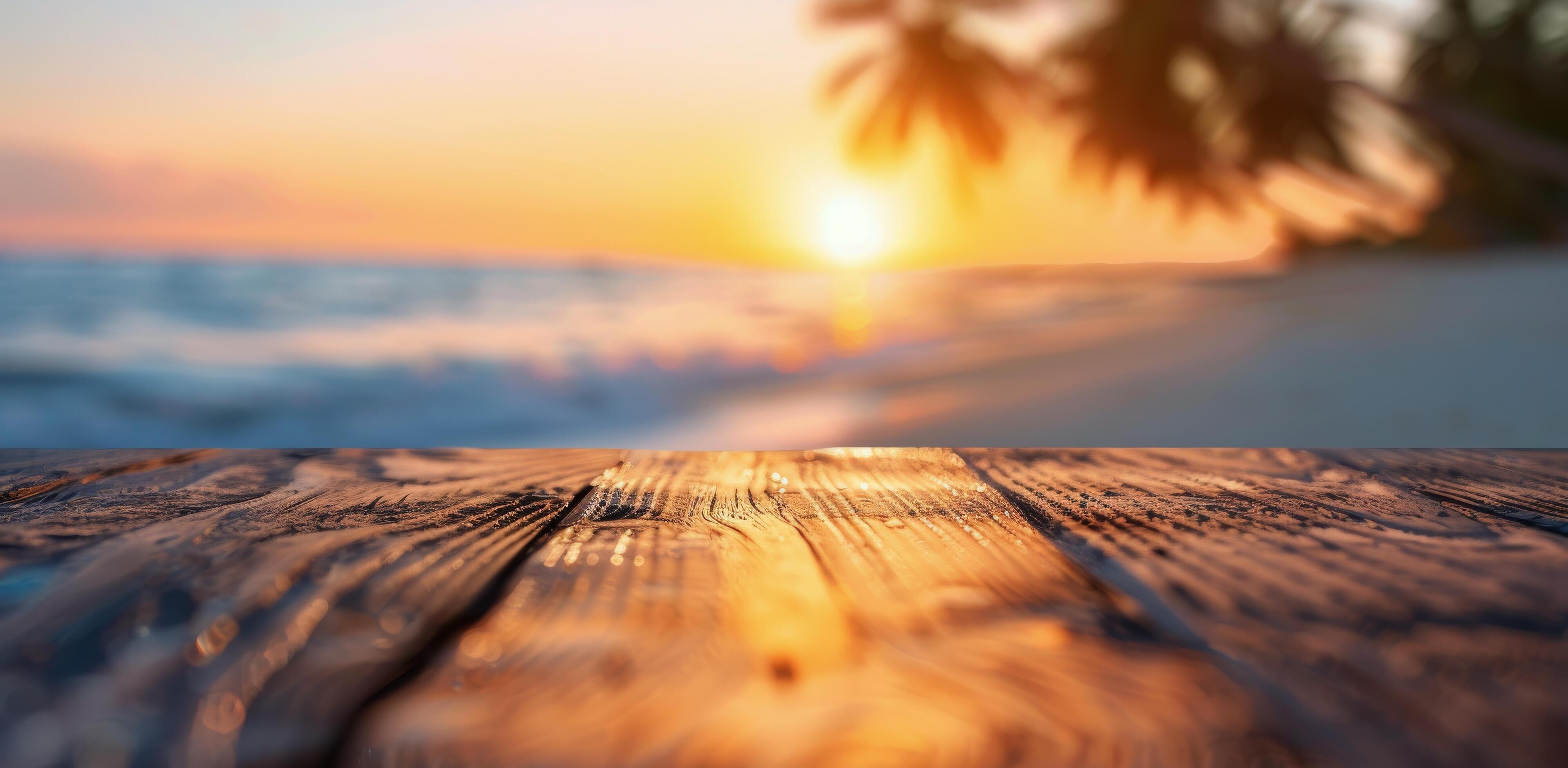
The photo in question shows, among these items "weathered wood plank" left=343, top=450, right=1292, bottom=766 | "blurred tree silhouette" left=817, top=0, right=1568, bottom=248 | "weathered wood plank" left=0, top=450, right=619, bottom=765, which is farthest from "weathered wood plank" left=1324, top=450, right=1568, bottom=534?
"blurred tree silhouette" left=817, top=0, right=1568, bottom=248

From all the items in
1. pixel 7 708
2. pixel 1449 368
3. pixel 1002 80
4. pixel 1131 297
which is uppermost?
pixel 1002 80

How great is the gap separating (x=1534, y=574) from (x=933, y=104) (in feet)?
14.4

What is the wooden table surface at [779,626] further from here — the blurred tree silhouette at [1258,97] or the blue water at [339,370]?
the blurred tree silhouette at [1258,97]

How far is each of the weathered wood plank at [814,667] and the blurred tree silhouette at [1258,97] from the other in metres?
3.53

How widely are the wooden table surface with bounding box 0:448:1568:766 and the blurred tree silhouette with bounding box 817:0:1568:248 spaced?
3466 mm

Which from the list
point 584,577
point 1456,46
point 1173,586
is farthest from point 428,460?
point 1456,46

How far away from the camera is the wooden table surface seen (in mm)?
219

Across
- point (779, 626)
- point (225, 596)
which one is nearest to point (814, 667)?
point (779, 626)

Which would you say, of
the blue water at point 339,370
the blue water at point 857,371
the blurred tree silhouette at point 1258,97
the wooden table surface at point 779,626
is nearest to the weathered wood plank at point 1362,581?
the wooden table surface at point 779,626

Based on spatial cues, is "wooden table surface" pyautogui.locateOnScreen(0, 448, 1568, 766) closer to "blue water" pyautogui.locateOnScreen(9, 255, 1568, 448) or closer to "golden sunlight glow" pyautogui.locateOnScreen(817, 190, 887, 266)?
"blue water" pyautogui.locateOnScreen(9, 255, 1568, 448)

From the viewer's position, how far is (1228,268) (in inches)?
190

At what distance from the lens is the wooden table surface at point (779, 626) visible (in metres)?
0.22

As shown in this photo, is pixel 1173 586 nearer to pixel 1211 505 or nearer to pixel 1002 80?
pixel 1211 505

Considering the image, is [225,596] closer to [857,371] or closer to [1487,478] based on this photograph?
[1487,478]
